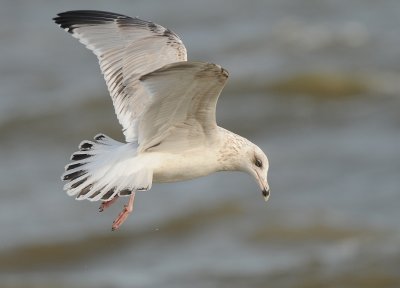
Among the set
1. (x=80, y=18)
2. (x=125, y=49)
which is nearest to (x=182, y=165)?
(x=125, y=49)

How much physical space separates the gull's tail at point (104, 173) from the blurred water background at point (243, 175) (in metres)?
5.65

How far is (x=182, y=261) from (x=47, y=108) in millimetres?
6078

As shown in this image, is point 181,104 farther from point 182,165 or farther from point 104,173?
point 104,173

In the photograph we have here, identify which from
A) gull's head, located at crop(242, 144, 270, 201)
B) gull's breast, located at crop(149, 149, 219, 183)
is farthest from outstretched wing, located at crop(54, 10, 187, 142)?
gull's head, located at crop(242, 144, 270, 201)

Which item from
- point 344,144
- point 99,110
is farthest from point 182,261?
point 99,110

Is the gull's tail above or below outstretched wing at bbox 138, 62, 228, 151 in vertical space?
below

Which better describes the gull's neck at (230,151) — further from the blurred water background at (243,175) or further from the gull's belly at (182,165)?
the blurred water background at (243,175)

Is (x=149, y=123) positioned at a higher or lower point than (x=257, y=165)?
higher

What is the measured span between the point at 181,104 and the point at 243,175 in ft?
29.7

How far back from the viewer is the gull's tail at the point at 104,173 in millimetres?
7070

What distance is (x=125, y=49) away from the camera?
8102 mm

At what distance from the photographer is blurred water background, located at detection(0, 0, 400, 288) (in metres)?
13.9

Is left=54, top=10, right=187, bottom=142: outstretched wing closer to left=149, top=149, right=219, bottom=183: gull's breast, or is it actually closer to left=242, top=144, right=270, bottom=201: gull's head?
left=149, top=149, right=219, bottom=183: gull's breast

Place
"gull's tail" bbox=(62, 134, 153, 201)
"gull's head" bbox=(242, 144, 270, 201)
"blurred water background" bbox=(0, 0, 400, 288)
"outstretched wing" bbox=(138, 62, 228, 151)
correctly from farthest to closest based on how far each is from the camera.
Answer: "blurred water background" bbox=(0, 0, 400, 288)
"gull's head" bbox=(242, 144, 270, 201)
"gull's tail" bbox=(62, 134, 153, 201)
"outstretched wing" bbox=(138, 62, 228, 151)
